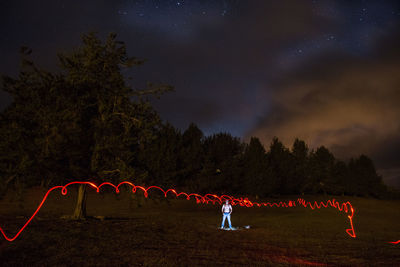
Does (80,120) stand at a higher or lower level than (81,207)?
higher

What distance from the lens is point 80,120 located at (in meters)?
17.7

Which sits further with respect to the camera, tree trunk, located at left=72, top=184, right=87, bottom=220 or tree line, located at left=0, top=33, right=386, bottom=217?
tree trunk, located at left=72, top=184, right=87, bottom=220

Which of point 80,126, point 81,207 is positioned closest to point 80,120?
point 80,126

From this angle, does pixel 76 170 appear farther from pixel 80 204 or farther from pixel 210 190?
pixel 210 190

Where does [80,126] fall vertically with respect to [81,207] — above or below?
above

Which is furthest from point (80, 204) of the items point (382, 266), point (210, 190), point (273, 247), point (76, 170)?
point (210, 190)

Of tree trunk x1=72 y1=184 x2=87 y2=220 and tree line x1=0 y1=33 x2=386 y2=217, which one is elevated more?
tree line x1=0 y1=33 x2=386 y2=217

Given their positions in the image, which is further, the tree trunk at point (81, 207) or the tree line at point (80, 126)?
the tree trunk at point (81, 207)

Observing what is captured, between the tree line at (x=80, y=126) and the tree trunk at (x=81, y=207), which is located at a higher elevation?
the tree line at (x=80, y=126)

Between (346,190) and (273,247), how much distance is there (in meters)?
86.0

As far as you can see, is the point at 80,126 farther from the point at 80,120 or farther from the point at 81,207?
the point at 81,207

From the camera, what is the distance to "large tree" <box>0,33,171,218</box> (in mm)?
16406

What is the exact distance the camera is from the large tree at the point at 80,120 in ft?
53.8

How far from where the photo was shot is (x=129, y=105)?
19.5 m
